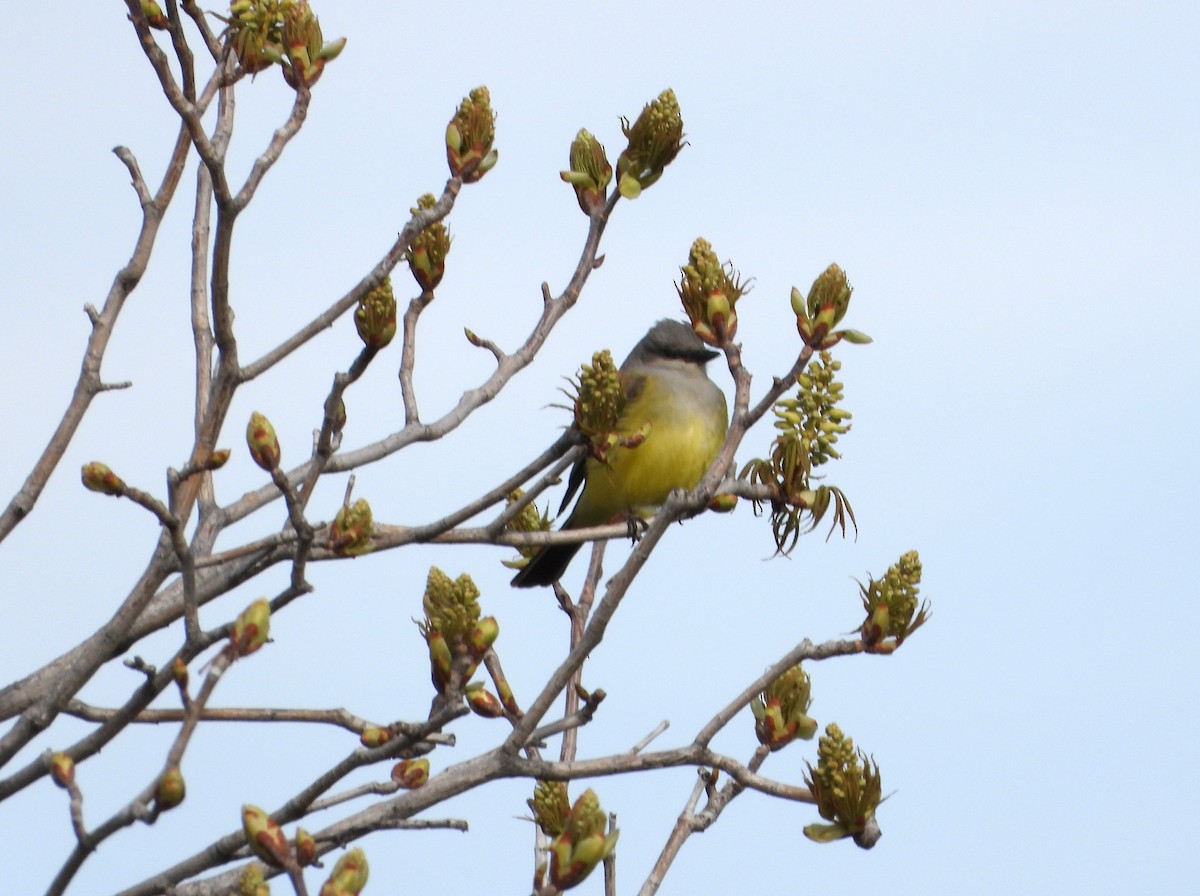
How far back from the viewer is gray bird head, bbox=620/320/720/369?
28.6 ft

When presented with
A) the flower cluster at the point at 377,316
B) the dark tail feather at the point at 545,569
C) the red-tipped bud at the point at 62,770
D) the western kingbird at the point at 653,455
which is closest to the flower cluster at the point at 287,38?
the flower cluster at the point at 377,316

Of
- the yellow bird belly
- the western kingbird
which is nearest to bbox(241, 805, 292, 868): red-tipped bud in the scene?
the western kingbird

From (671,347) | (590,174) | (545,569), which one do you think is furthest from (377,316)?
(671,347)

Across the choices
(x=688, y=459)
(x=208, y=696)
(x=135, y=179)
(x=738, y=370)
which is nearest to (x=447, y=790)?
(x=208, y=696)

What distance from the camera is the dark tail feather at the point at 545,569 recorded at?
25.9 feet

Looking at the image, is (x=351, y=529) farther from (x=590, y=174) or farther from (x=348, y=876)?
(x=590, y=174)

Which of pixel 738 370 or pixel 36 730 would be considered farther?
pixel 738 370

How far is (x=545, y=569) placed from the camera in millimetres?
8125

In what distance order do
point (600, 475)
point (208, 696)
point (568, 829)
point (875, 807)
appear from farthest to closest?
point (600, 475), point (875, 807), point (568, 829), point (208, 696)

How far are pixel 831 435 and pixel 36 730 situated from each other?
1.98 metres

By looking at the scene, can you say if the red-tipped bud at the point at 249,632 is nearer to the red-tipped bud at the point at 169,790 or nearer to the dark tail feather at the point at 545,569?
the red-tipped bud at the point at 169,790

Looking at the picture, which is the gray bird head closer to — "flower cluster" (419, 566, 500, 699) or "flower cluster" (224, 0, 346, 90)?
"flower cluster" (224, 0, 346, 90)

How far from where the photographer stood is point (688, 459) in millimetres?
7582

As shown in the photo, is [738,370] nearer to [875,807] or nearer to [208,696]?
[875,807]
